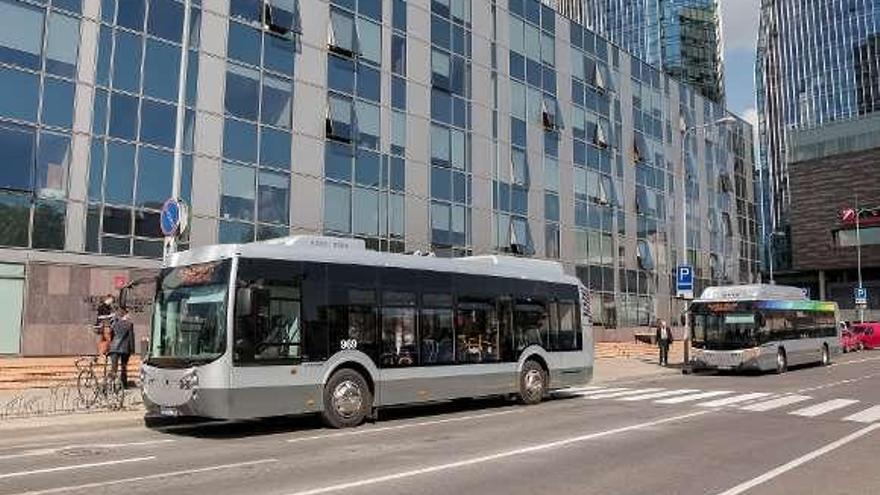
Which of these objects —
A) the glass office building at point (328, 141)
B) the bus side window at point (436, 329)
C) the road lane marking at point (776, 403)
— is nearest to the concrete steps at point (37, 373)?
the glass office building at point (328, 141)

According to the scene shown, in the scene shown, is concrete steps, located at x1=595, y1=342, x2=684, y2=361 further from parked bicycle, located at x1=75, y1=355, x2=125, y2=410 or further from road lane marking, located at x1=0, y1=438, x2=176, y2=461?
road lane marking, located at x1=0, y1=438, x2=176, y2=461

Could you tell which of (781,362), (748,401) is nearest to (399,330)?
(748,401)

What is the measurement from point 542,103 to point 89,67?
24355 millimetres

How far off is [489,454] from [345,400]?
410 centimetres

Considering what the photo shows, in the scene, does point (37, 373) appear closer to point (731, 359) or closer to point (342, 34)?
point (342, 34)

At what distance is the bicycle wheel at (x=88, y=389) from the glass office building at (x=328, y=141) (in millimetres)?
7003

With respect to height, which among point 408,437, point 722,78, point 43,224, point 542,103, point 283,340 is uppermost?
point 722,78

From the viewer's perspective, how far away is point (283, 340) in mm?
14039

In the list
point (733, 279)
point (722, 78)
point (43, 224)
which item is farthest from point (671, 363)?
point (722, 78)

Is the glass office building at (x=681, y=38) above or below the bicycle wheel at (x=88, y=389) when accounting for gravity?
above

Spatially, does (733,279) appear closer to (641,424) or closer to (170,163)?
(170,163)

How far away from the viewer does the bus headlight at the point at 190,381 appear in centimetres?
1320

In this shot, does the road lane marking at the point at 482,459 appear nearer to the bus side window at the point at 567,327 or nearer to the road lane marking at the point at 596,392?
the bus side window at the point at 567,327

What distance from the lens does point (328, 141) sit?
33125 millimetres
